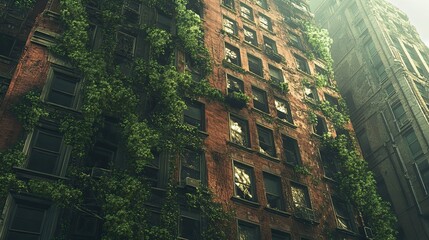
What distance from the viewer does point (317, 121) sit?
32500mm

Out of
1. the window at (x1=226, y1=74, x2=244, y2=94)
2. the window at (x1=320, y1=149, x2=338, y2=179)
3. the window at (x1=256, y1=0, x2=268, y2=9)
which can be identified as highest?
the window at (x1=256, y1=0, x2=268, y2=9)

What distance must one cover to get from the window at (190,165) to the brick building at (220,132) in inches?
2.5

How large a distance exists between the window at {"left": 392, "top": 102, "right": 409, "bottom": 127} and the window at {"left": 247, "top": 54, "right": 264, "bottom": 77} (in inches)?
564

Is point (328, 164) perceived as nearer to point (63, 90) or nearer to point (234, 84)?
point (234, 84)

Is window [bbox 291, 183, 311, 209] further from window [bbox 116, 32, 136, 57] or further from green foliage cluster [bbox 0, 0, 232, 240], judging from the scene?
window [bbox 116, 32, 136, 57]

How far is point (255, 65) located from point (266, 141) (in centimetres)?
829

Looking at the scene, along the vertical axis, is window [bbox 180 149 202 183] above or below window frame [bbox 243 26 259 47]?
below

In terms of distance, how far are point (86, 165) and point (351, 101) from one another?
1291 inches

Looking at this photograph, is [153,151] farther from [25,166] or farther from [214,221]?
[25,166]

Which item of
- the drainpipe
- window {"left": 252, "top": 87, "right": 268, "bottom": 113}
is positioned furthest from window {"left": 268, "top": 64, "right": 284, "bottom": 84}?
the drainpipe

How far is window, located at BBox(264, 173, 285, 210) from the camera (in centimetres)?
2475

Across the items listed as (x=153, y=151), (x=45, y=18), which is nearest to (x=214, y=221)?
(x=153, y=151)

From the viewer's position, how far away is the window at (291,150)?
28422mm

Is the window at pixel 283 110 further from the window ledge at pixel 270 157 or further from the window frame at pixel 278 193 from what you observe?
the window frame at pixel 278 193
